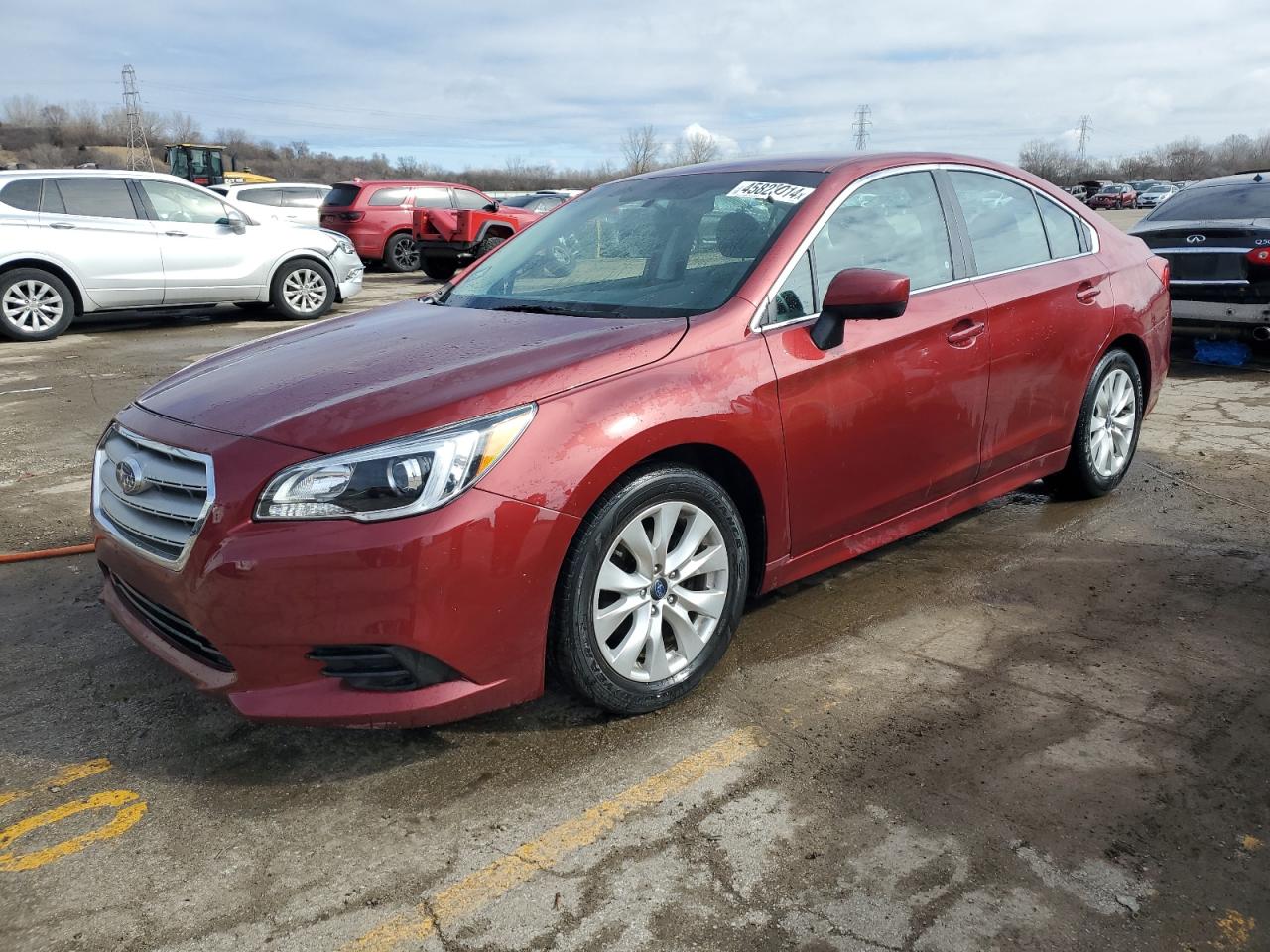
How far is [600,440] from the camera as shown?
2725 millimetres

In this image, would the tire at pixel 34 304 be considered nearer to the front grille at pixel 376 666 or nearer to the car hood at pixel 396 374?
the car hood at pixel 396 374

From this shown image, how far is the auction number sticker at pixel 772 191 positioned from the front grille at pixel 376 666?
2011 millimetres

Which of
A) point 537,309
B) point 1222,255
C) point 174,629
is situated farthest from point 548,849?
point 1222,255

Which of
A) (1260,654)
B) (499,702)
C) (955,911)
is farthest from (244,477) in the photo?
(1260,654)

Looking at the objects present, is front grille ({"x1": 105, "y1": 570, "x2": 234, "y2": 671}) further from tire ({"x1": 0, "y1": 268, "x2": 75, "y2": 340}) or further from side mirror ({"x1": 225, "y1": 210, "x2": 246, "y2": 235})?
side mirror ({"x1": 225, "y1": 210, "x2": 246, "y2": 235})

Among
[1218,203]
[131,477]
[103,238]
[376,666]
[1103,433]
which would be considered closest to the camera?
[376,666]

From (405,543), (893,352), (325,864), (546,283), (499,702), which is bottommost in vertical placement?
(325,864)

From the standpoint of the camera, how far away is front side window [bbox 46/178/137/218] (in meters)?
10.4

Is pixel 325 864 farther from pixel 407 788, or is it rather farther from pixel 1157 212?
→ pixel 1157 212

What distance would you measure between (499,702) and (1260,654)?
251 centimetres

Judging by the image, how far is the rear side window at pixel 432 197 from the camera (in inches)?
739

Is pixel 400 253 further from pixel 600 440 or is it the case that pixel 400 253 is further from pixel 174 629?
pixel 600 440

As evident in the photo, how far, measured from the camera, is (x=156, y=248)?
10.8 meters

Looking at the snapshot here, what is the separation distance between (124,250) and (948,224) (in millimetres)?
9379
